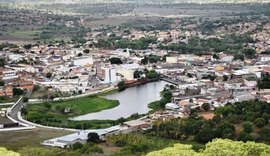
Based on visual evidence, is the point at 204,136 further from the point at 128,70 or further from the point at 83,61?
the point at 83,61

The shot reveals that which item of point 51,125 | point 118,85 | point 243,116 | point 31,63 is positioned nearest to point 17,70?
point 31,63

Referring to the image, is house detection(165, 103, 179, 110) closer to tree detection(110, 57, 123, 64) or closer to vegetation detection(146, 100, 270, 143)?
vegetation detection(146, 100, 270, 143)

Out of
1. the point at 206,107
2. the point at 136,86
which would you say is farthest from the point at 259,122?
the point at 136,86

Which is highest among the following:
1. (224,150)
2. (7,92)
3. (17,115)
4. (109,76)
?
(224,150)

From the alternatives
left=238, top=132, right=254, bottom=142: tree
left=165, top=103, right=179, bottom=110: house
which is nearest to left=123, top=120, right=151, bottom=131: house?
left=165, top=103, right=179, bottom=110: house

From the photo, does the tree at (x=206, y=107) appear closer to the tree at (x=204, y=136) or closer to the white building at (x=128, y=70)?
the tree at (x=204, y=136)

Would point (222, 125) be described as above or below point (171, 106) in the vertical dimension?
above

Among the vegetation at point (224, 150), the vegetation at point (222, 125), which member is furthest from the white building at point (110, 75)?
the vegetation at point (224, 150)
